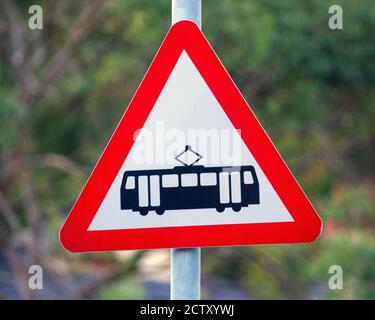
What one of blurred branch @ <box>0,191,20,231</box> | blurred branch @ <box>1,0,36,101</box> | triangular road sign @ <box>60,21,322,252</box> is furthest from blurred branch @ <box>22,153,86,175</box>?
triangular road sign @ <box>60,21,322,252</box>

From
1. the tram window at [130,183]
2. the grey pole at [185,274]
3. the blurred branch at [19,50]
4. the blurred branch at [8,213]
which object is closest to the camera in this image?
the grey pole at [185,274]

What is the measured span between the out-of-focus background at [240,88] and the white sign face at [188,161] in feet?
24.4

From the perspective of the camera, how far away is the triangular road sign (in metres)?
3.22

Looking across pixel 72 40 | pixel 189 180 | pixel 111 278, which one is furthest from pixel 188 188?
pixel 111 278

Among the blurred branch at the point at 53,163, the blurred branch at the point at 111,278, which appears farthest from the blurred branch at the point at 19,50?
the blurred branch at the point at 111,278

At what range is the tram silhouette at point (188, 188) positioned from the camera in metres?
3.22

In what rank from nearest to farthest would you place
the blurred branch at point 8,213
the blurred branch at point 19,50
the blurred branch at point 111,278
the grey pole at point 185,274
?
the grey pole at point 185,274 < the blurred branch at point 19,50 < the blurred branch at point 8,213 < the blurred branch at point 111,278

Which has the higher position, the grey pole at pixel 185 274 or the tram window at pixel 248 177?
the tram window at pixel 248 177

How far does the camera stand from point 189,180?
322 centimetres

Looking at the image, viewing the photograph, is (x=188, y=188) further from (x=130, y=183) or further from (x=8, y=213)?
(x=8, y=213)

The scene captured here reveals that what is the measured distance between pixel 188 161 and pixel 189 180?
60 mm

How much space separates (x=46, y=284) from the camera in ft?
55.1

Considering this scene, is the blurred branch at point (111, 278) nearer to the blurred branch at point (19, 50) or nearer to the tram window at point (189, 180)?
the blurred branch at point (19, 50)

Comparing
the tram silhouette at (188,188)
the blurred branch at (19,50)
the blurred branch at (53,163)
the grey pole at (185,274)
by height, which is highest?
the blurred branch at (19,50)
